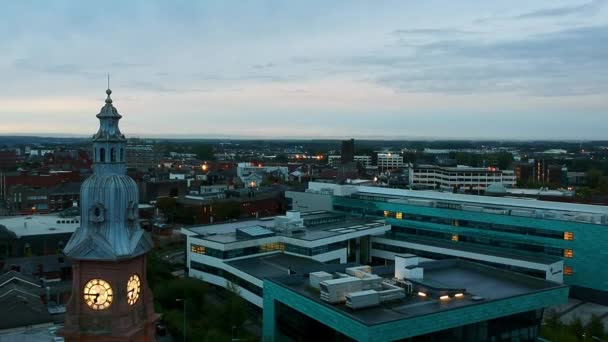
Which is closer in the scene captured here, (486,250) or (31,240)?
(486,250)

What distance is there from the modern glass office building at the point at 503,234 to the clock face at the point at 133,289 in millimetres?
48811

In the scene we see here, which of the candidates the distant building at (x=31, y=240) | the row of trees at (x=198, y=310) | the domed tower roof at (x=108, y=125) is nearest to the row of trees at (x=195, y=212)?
the distant building at (x=31, y=240)

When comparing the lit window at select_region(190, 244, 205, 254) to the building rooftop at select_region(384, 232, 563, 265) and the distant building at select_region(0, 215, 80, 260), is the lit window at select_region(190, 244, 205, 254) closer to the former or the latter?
the distant building at select_region(0, 215, 80, 260)

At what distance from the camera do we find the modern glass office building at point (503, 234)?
5784 cm

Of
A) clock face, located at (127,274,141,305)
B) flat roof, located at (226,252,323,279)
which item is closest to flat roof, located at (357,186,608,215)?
flat roof, located at (226,252,323,279)

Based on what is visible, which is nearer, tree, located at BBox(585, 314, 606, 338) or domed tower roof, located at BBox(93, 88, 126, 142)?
domed tower roof, located at BBox(93, 88, 126, 142)

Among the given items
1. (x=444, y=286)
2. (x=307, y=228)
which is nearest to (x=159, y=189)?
(x=307, y=228)

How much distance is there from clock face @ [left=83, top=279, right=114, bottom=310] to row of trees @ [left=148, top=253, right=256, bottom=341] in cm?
2224

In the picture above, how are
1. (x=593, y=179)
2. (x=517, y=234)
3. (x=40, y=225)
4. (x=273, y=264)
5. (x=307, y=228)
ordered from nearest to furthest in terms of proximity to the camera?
(x=273, y=264), (x=517, y=234), (x=307, y=228), (x=40, y=225), (x=593, y=179)

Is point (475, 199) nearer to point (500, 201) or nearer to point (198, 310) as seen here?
point (500, 201)

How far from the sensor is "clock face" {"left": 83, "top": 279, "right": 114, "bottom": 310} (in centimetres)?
1670

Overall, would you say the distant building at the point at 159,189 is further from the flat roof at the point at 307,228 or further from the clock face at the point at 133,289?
the clock face at the point at 133,289

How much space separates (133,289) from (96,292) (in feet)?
3.54

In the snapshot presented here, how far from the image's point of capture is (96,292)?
54.9 ft
